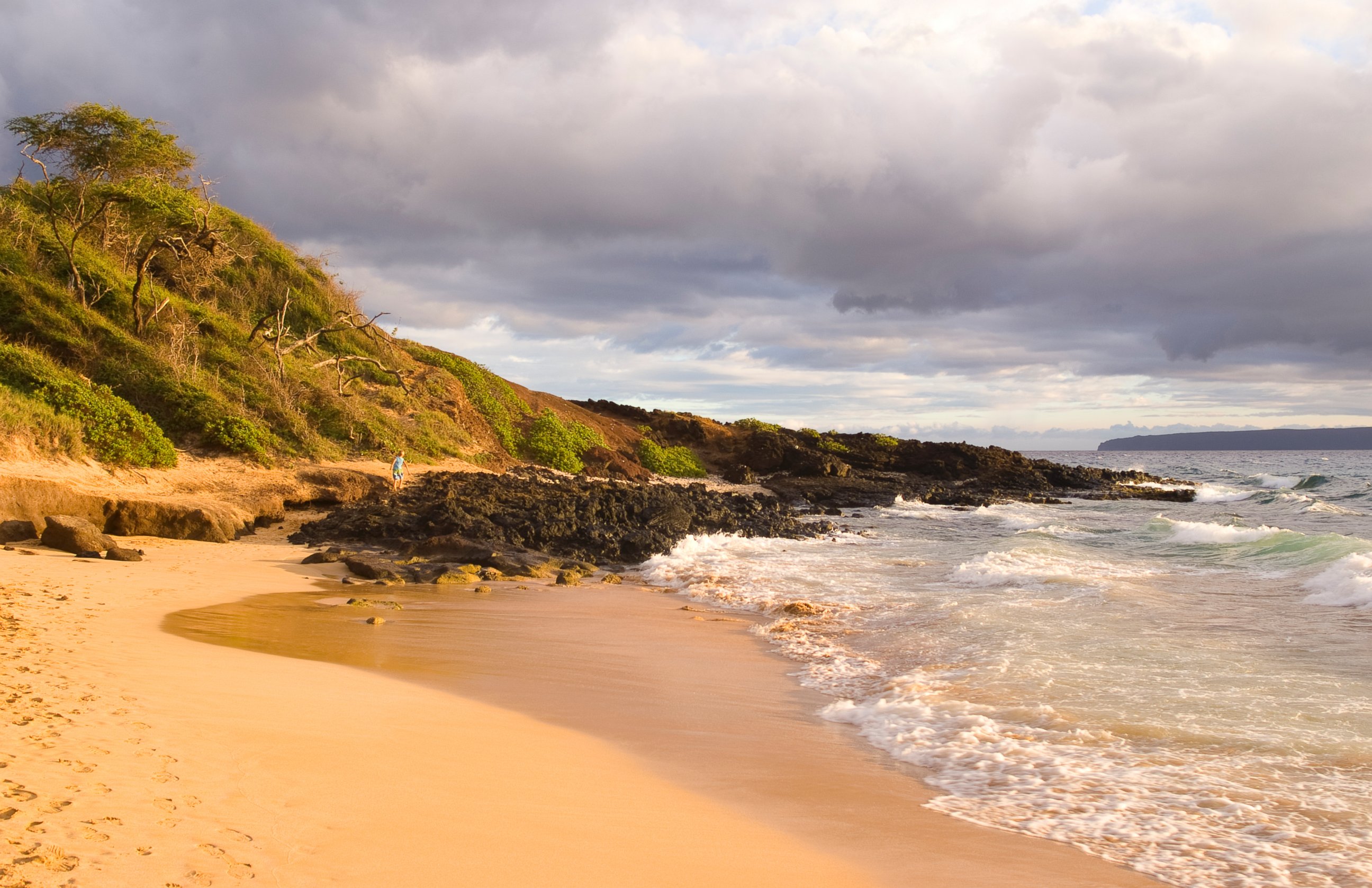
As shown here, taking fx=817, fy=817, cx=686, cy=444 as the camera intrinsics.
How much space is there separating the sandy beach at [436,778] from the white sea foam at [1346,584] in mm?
9167

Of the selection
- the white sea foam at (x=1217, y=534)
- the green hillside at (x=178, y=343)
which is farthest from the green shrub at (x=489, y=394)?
the white sea foam at (x=1217, y=534)

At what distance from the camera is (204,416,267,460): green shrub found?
62.0 feet

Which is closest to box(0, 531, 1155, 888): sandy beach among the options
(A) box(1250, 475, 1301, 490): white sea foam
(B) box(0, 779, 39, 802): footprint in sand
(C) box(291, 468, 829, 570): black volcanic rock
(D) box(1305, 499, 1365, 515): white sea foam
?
(B) box(0, 779, 39, 802): footprint in sand

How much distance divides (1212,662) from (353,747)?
8043 mm

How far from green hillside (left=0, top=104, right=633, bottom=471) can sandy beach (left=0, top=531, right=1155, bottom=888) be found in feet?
37.7

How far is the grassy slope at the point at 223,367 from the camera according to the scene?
62.1 ft

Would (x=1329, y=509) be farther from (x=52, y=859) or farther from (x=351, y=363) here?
(x=52, y=859)

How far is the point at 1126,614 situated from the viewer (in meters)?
10.8

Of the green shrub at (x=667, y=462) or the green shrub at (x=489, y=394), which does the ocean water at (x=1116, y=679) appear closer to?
the green shrub at (x=489, y=394)

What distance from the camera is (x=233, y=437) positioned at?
18984 millimetres

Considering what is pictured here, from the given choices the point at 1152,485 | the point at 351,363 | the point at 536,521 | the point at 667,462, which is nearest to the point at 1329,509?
the point at 1152,485

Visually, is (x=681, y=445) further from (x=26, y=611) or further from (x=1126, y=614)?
(x=26, y=611)

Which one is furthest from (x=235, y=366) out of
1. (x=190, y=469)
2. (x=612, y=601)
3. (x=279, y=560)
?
(x=612, y=601)

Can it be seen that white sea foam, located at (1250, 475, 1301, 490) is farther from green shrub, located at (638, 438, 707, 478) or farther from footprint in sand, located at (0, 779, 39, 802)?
footprint in sand, located at (0, 779, 39, 802)
